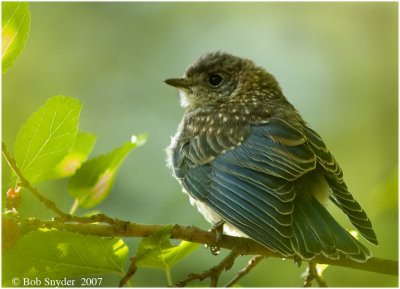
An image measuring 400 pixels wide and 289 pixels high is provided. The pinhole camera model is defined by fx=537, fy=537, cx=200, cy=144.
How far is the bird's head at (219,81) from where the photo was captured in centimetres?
401

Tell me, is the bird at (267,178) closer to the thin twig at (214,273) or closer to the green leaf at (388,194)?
the thin twig at (214,273)

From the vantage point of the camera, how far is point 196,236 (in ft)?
7.49

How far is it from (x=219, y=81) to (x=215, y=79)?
0.11ft

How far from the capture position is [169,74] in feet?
27.0

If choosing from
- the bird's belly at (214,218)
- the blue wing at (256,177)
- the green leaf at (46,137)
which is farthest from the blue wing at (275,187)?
the green leaf at (46,137)

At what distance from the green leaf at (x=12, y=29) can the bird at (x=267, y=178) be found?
1.34 metres

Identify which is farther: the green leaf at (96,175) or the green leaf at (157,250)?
the green leaf at (96,175)

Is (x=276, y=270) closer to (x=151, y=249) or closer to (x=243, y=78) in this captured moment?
(x=243, y=78)

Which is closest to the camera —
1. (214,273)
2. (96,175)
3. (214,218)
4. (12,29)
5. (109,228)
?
(12,29)

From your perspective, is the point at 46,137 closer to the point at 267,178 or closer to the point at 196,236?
the point at 196,236

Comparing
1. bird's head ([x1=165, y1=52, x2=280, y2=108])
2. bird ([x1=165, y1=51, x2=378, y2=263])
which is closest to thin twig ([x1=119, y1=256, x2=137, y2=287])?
bird ([x1=165, y1=51, x2=378, y2=263])

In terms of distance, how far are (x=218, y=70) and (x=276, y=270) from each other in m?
1.66

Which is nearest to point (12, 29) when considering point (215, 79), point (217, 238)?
point (217, 238)

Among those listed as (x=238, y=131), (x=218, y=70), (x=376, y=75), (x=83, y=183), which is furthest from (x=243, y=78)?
(x=376, y=75)
